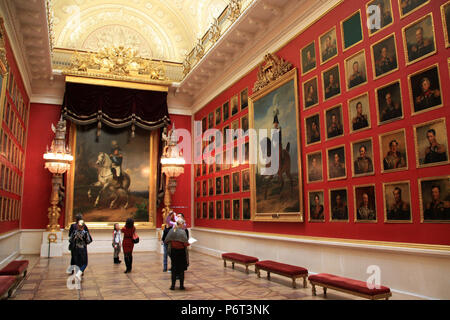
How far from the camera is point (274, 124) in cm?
1101

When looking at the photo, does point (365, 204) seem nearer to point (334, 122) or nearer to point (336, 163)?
point (336, 163)

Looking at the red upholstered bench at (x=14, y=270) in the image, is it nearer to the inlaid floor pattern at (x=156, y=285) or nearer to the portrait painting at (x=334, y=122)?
the inlaid floor pattern at (x=156, y=285)

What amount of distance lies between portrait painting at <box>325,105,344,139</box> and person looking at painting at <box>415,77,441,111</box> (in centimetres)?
204

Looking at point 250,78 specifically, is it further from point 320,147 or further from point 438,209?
point 438,209

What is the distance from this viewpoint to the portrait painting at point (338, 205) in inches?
318

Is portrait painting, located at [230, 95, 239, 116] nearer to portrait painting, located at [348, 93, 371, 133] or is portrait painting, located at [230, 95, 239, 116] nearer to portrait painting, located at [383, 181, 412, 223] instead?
portrait painting, located at [348, 93, 371, 133]

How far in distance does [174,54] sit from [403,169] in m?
15.4

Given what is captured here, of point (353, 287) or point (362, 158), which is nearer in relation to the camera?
point (353, 287)

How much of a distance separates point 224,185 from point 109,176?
21.1 feet

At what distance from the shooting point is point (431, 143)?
20.3 ft

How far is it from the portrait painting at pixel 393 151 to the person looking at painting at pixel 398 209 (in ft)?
1.48

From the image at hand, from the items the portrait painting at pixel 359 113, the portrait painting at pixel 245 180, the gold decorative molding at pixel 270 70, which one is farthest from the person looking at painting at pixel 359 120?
the portrait painting at pixel 245 180

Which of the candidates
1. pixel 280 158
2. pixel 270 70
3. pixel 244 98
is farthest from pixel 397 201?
pixel 244 98

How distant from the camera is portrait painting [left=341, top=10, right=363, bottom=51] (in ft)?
26.2
